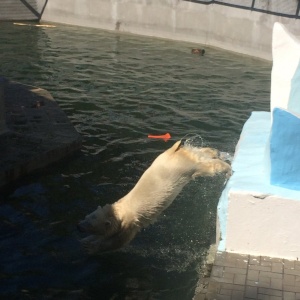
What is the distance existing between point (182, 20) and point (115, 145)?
9.74 meters

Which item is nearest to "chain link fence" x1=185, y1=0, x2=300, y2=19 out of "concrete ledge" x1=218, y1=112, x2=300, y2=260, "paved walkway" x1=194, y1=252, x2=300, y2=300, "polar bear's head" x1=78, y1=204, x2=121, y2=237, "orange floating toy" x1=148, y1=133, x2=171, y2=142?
"orange floating toy" x1=148, y1=133, x2=171, y2=142

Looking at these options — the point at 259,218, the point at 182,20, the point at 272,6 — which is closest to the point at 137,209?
the point at 259,218

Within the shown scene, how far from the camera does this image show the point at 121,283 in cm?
648

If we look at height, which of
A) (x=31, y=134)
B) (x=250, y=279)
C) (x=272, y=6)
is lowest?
(x=31, y=134)

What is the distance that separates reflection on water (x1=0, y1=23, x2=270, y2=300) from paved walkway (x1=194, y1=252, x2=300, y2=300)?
91cm

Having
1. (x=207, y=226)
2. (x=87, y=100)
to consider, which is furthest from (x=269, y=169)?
(x=87, y=100)

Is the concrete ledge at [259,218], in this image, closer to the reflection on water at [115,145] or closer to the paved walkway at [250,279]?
the paved walkway at [250,279]

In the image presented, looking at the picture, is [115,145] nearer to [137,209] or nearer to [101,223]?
[137,209]

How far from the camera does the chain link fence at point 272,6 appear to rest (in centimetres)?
1759

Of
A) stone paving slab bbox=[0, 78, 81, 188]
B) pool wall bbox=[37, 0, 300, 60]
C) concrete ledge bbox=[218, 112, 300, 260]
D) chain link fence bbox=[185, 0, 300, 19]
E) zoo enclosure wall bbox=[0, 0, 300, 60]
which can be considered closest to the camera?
concrete ledge bbox=[218, 112, 300, 260]

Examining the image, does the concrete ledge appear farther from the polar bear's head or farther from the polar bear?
the polar bear's head

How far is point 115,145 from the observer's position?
34.1 ft

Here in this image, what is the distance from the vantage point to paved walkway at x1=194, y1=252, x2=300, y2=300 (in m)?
4.73

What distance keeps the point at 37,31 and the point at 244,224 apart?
49.0 feet
